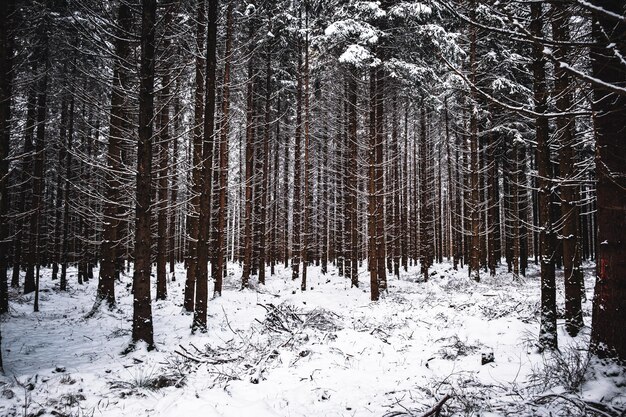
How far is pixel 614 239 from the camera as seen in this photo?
14.2 feet

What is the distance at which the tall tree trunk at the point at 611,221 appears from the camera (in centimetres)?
423

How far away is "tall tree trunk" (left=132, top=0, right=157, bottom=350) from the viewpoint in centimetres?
734

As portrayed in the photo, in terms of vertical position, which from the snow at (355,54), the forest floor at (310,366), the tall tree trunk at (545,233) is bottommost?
the forest floor at (310,366)

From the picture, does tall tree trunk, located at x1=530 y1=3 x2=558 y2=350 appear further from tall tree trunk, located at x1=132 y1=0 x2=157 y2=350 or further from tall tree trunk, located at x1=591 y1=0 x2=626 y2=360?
tall tree trunk, located at x1=132 y1=0 x2=157 y2=350

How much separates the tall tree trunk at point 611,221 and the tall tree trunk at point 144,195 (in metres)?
8.13

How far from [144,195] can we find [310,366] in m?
5.20

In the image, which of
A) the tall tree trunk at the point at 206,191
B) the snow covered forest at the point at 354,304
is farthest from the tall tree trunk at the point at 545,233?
the tall tree trunk at the point at 206,191

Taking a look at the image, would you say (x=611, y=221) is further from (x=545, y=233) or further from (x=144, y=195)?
(x=144, y=195)

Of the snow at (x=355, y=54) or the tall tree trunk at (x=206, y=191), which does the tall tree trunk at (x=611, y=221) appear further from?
the snow at (x=355, y=54)

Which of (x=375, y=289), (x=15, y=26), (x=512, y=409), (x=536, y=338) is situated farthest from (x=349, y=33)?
(x=512, y=409)

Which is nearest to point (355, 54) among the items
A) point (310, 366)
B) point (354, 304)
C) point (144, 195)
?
point (144, 195)

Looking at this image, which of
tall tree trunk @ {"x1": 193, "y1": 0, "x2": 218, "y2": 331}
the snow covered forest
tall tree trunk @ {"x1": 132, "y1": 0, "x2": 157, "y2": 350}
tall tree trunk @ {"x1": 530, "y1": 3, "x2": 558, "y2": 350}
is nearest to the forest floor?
the snow covered forest

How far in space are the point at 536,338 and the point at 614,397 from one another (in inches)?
141

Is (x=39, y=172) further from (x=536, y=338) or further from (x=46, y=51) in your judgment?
(x=536, y=338)
